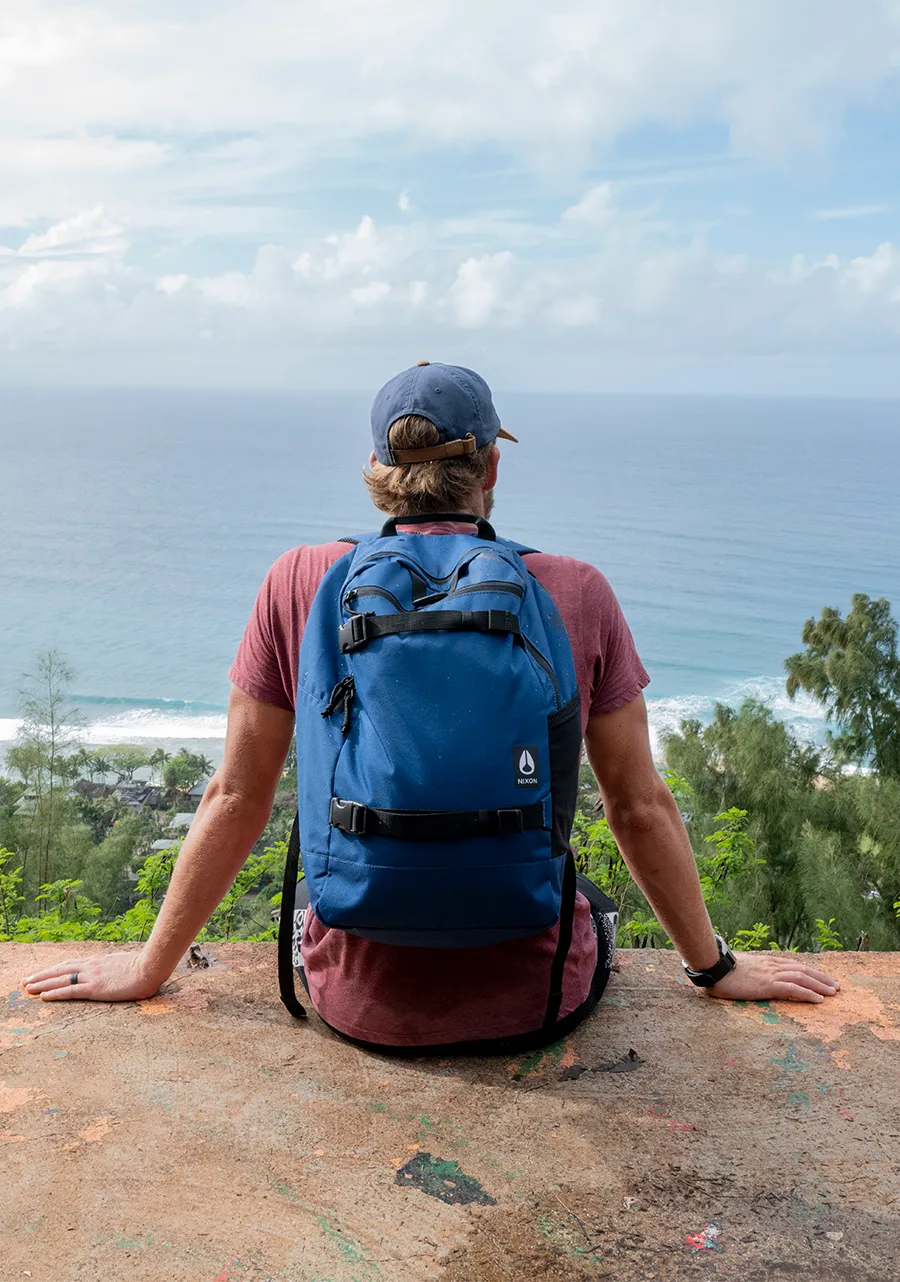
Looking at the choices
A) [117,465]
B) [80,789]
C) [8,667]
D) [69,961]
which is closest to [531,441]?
[117,465]

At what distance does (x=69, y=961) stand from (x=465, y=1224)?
1.06 meters

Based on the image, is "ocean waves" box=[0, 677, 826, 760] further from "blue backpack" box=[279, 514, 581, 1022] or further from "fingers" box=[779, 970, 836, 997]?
"blue backpack" box=[279, 514, 581, 1022]

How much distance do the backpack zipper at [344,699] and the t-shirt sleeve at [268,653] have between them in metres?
0.27

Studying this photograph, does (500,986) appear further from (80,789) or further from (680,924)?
(80,789)

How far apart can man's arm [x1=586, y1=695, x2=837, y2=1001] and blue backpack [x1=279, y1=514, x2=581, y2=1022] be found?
27cm

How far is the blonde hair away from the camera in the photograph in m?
1.81

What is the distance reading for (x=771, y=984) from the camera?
216 cm

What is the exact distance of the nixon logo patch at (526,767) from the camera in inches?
62.1

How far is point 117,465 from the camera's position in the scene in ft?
355

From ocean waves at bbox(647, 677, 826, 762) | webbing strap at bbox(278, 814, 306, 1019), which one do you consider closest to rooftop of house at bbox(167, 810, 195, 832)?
webbing strap at bbox(278, 814, 306, 1019)

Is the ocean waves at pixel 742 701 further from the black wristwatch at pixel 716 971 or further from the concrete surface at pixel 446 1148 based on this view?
the concrete surface at pixel 446 1148

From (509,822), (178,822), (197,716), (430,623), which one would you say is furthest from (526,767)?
(197,716)

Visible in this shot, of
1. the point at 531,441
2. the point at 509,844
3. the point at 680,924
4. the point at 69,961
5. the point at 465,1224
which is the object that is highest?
the point at 531,441

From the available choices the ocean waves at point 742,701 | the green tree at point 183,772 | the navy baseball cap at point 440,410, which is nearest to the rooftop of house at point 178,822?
the green tree at point 183,772
